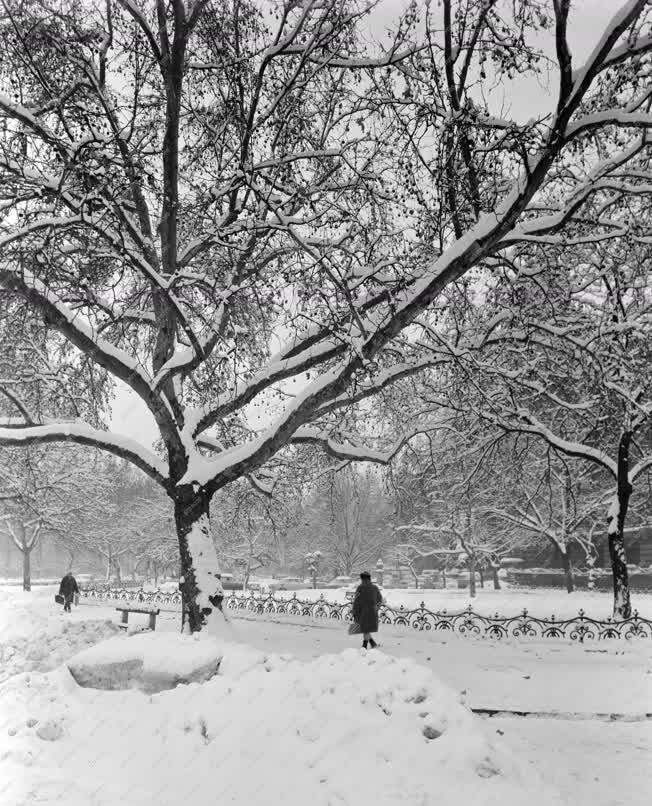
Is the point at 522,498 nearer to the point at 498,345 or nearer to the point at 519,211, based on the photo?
the point at 498,345

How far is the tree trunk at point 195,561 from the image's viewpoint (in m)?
10.3

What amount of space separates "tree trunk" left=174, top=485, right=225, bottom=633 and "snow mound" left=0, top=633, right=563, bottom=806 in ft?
13.3

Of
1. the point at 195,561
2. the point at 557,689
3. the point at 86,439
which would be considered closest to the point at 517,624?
the point at 557,689

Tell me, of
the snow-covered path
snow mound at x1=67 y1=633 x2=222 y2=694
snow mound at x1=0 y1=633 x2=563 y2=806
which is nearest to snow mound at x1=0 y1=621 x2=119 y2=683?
the snow-covered path

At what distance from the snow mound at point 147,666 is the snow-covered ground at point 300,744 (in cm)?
18

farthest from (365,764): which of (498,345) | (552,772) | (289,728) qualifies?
(498,345)

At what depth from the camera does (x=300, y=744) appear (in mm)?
5012

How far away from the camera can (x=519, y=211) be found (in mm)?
7648

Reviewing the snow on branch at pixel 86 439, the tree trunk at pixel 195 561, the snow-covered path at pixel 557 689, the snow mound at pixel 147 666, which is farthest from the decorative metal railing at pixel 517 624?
the snow mound at pixel 147 666

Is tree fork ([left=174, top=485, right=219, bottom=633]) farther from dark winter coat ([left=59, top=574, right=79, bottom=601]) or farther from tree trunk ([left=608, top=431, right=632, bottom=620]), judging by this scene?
dark winter coat ([left=59, top=574, right=79, bottom=601])

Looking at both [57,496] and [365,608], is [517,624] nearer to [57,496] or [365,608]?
[365,608]

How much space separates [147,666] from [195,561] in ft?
13.8

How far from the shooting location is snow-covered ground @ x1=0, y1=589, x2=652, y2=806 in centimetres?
458

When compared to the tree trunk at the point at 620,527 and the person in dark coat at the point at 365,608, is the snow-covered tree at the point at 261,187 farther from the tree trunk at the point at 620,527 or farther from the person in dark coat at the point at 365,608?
the tree trunk at the point at 620,527
